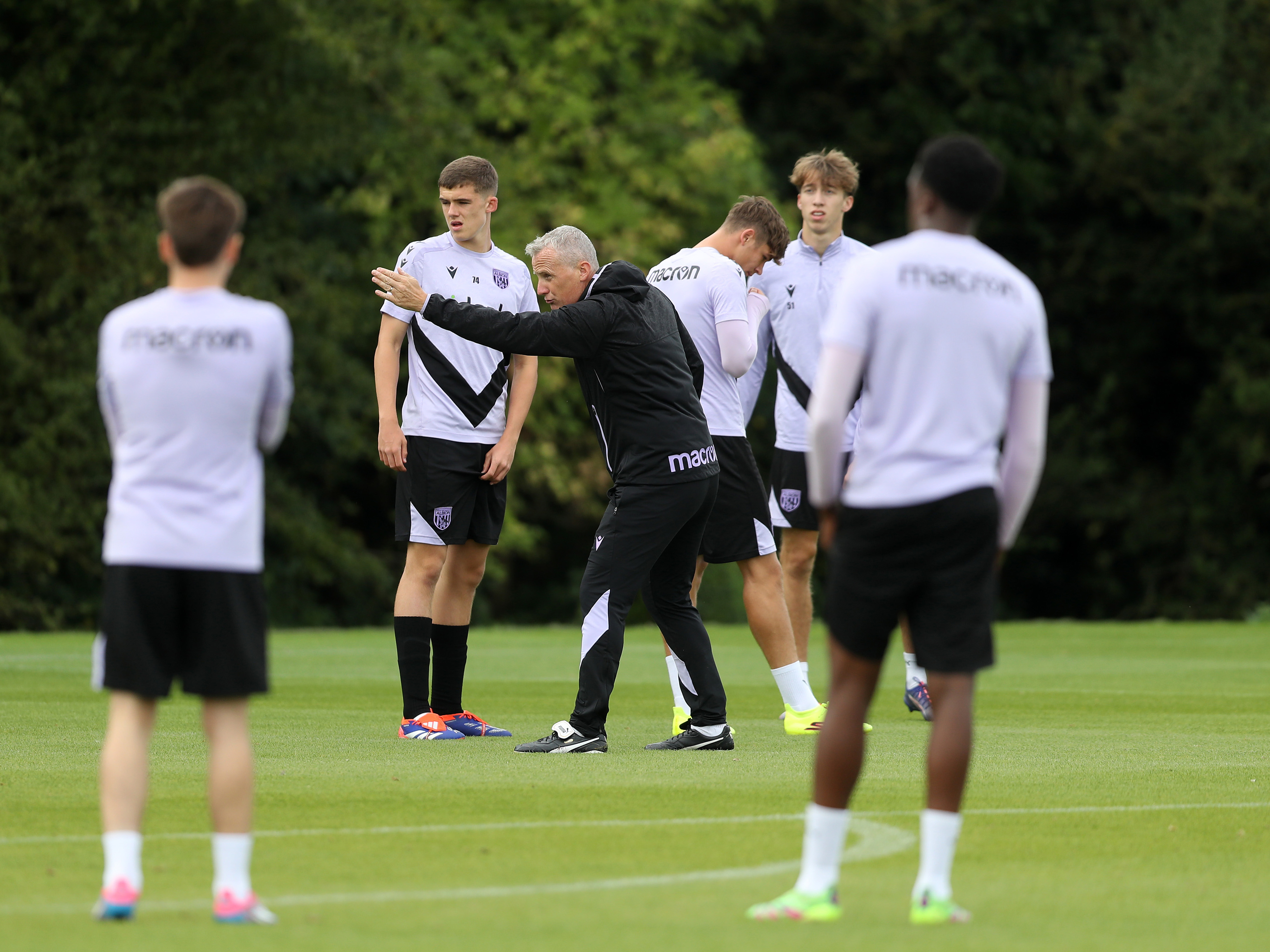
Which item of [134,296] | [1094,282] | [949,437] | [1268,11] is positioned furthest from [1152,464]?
[949,437]

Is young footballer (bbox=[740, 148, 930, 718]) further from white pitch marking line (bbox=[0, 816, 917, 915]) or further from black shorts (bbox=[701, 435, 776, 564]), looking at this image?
white pitch marking line (bbox=[0, 816, 917, 915])

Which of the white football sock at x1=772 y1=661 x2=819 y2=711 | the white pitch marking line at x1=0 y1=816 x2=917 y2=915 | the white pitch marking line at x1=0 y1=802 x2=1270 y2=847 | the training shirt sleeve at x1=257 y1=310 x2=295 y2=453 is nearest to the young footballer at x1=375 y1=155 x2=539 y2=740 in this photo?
the white football sock at x1=772 y1=661 x2=819 y2=711

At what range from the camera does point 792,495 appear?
976 cm

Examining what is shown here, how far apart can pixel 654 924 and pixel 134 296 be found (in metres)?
20.4

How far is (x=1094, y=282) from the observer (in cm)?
3234

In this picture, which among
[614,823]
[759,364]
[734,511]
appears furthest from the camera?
[759,364]

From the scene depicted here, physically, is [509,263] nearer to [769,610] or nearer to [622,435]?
[622,435]

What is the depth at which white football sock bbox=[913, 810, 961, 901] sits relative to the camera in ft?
14.9

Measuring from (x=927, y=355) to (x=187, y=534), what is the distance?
5.94ft

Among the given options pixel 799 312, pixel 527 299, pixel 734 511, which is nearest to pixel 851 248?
pixel 799 312

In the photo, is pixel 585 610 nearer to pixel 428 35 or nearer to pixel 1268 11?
pixel 428 35

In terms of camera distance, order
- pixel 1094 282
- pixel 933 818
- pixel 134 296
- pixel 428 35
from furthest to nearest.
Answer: pixel 1094 282
pixel 428 35
pixel 134 296
pixel 933 818

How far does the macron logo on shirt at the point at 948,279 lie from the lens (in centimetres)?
461

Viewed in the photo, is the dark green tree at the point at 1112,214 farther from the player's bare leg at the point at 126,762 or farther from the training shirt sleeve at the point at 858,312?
the player's bare leg at the point at 126,762
